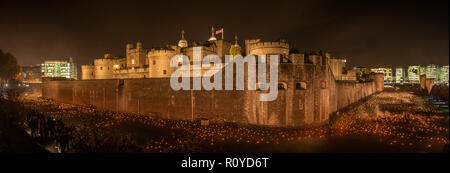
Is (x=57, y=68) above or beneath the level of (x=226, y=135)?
Answer: above

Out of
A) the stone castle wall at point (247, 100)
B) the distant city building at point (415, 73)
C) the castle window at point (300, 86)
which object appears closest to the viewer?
the stone castle wall at point (247, 100)

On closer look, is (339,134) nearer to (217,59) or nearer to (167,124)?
(167,124)

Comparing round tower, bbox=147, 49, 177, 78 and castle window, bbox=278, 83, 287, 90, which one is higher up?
round tower, bbox=147, 49, 177, 78

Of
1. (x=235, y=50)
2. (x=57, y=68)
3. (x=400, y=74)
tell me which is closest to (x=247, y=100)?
(x=235, y=50)

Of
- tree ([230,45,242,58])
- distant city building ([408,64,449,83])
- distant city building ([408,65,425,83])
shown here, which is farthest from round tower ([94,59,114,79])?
distant city building ([408,65,425,83])

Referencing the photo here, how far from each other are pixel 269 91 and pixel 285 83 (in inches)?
48.8

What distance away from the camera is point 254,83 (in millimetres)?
14750

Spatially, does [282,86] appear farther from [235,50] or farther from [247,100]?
[235,50]

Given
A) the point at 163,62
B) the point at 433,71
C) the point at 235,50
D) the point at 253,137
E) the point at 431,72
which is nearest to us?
the point at 253,137

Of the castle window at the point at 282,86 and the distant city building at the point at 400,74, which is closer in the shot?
the castle window at the point at 282,86

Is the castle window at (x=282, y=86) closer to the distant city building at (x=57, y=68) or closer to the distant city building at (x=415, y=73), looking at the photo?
the distant city building at (x=57, y=68)

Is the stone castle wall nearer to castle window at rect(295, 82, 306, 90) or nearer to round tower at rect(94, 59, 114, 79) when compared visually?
castle window at rect(295, 82, 306, 90)

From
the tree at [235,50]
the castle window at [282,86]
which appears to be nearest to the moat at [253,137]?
the castle window at [282,86]
